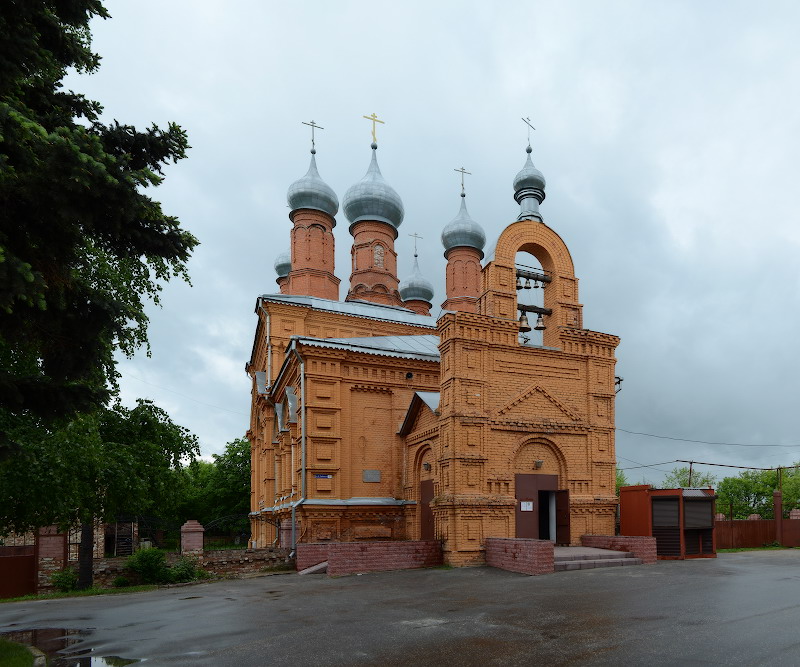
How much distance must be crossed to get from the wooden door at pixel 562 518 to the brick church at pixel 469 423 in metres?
0.04

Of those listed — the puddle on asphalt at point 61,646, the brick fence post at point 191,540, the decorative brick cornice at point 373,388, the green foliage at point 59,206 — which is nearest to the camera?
the green foliage at point 59,206

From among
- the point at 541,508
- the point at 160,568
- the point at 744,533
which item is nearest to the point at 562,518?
the point at 541,508

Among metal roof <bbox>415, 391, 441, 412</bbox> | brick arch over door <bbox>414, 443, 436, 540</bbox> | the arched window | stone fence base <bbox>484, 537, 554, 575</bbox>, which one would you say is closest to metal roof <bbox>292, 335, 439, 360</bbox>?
metal roof <bbox>415, 391, 441, 412</bbox>

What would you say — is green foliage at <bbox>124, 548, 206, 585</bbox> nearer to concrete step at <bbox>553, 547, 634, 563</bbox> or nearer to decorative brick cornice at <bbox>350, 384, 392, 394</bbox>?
decorative brick cornice at <bbox>350, 384, 392, 394</bbox>

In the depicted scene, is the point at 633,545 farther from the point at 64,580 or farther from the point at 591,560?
the point at 64,580

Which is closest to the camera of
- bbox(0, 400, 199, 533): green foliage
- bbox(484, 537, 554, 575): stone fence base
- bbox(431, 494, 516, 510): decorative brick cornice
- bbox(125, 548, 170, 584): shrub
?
bbox(0, 400, 199, 533): green foliage

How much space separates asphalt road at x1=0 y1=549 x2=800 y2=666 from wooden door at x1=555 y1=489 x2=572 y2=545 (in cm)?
275

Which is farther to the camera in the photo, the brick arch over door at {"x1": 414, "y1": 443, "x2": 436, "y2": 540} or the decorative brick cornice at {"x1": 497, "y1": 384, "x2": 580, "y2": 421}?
the brick arch over door at {"x1": 414, "y1": 443, "x2": 436, "y2": 540}

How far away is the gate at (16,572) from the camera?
1571cm

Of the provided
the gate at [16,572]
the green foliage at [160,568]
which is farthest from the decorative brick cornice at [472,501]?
the gate at [16,572]

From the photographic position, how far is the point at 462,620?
26.4 feet

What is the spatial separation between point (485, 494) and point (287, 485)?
8.15 meters

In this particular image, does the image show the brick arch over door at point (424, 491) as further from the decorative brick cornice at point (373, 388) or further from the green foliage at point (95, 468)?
the green foliage at point (95, 468)

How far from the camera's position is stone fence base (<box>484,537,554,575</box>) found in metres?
12.3
